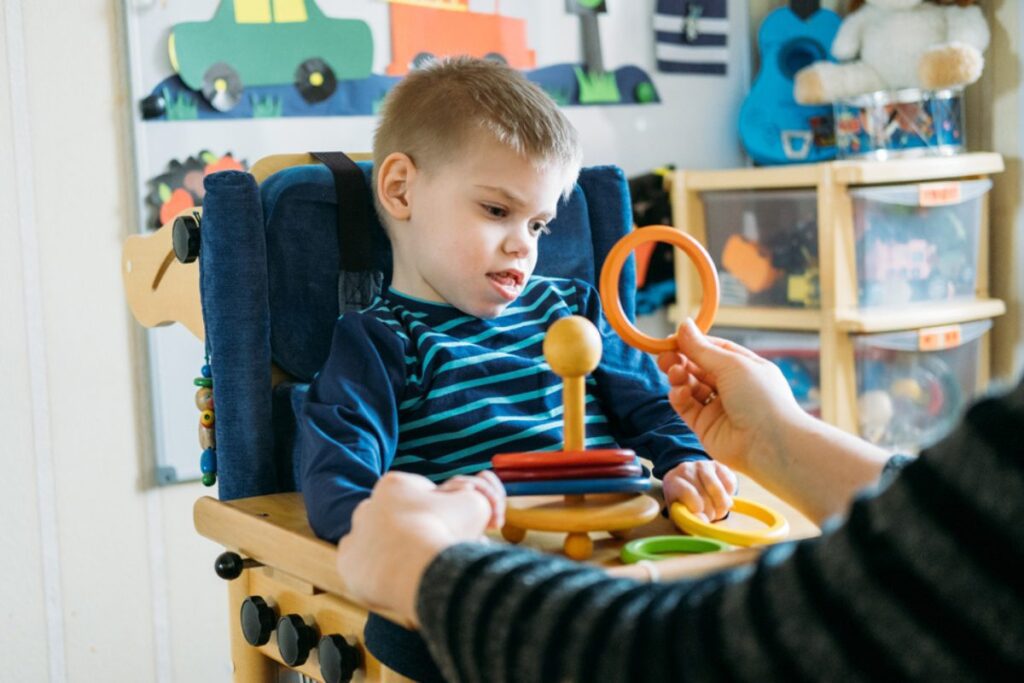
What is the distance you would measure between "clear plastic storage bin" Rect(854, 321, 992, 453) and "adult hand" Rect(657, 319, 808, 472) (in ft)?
4.78

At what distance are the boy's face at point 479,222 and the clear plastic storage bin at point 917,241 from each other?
1.32 m

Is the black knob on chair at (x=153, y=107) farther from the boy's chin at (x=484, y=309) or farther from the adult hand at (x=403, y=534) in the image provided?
the adult hand at (x=403, y=534)

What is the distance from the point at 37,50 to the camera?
1846mm

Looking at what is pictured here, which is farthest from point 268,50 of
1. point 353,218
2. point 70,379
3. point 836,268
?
point 836,268

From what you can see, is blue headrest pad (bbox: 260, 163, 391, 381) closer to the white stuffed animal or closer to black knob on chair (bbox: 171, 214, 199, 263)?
black knob on chair (bbox: 171, 214, 199, 263)

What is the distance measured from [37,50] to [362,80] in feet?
1.77

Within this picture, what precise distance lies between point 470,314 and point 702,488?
0.31 meters

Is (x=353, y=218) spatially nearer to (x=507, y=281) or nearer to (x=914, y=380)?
(x=507, y=281)

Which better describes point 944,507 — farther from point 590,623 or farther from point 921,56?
point 921,56

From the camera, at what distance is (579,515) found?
875mm

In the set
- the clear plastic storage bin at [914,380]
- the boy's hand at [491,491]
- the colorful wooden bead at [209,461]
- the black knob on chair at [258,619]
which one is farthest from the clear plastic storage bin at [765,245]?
the boy's hand at [491,491]

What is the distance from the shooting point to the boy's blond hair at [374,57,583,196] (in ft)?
3.92

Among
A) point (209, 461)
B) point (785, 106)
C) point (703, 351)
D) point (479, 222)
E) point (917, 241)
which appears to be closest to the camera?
point (703, 351)

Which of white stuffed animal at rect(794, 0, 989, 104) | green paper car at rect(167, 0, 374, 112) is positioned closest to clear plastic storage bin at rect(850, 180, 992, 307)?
white stuffed animal at rect(794, 0, 989, 104)
